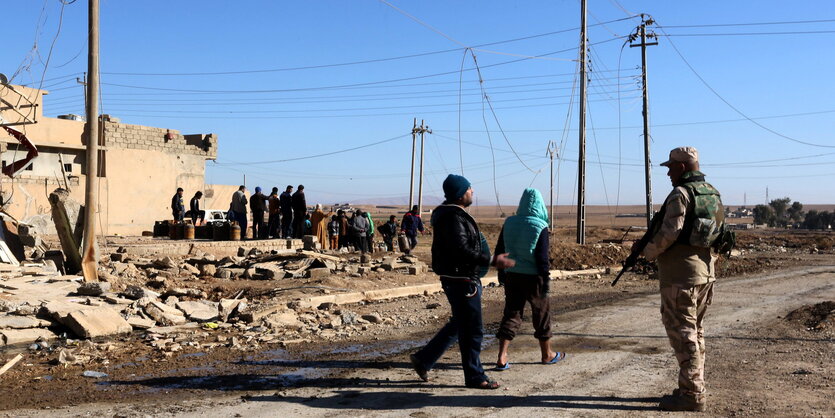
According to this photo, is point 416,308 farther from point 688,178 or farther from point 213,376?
point 688,178

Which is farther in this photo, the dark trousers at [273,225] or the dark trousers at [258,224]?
the dark trousers at [273,225]

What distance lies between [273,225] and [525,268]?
18.7 meters

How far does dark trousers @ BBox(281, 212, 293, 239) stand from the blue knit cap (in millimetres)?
17934

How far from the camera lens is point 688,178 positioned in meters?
5.67

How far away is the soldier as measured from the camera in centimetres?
548

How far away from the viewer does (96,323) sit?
8.96 meters

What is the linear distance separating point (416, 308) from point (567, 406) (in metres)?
6.46

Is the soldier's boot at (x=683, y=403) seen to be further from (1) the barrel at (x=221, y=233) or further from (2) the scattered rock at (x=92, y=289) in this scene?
(1) the barrel at (x=221, y=233)

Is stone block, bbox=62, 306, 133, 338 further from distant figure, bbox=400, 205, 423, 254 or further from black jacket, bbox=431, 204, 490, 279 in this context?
distant figure, bbox=400, 205, 423, 254

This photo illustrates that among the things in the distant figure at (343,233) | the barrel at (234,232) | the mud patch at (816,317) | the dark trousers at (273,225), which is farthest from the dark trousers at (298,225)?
the mud patch at (816,317)

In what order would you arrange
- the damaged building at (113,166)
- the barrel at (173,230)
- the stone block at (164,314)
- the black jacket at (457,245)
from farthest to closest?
the damaged building at (113,166) → the barrel at (173,230) → the stone block at (164,314) → the black jacket at (457,245)

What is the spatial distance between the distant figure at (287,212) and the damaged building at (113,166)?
7.55 metres

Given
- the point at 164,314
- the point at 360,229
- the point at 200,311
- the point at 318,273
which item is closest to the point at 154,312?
the point at 164,314

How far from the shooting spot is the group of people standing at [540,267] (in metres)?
5.52
